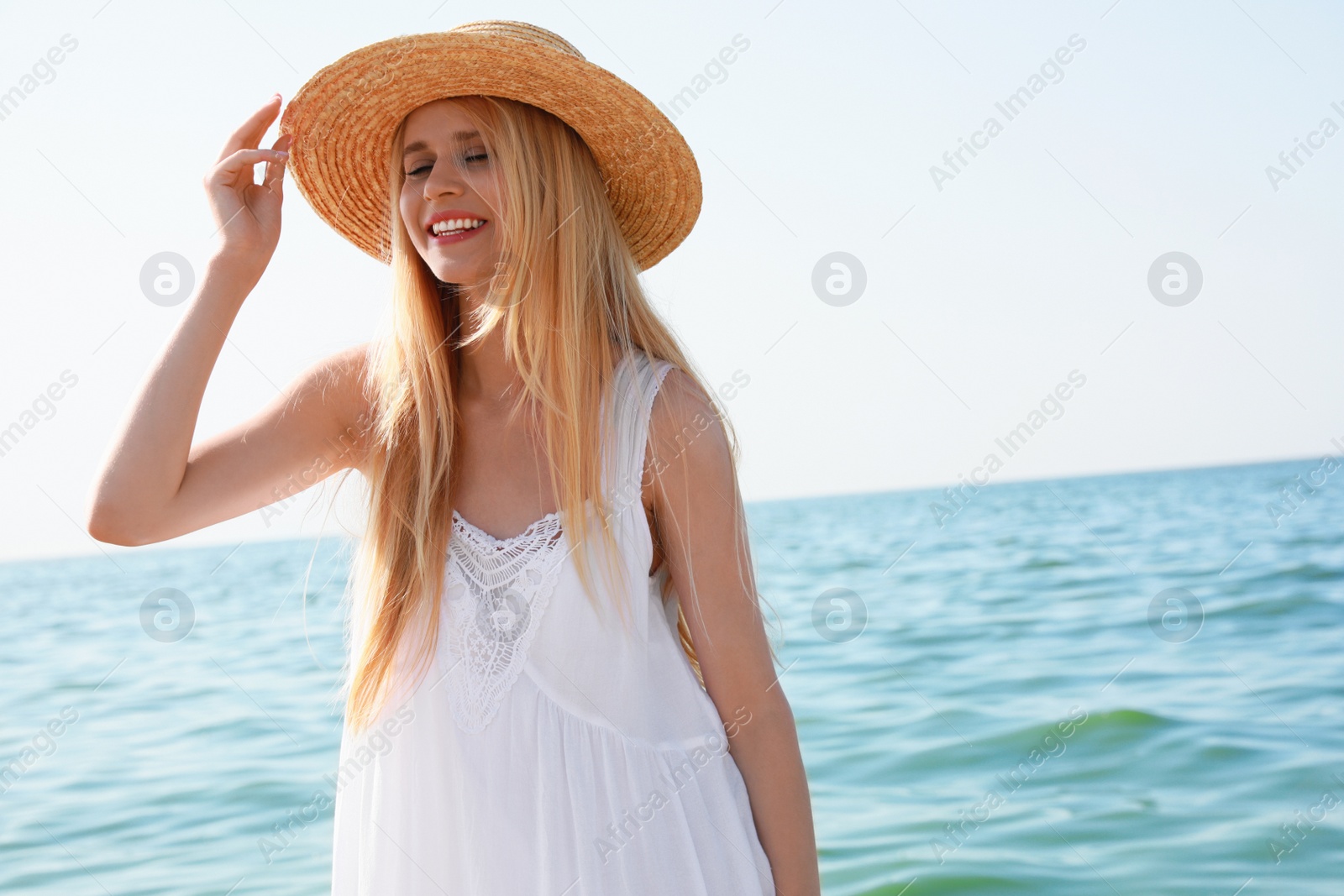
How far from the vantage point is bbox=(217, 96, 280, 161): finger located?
5.70 ft

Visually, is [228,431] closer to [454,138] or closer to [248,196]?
[248,196]

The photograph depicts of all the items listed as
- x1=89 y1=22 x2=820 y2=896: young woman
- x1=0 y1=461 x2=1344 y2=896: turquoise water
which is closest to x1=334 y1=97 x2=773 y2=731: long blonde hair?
x1=89 y1=22 x2=820 y2=896: young woman

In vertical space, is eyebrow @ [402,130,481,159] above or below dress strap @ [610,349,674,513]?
above

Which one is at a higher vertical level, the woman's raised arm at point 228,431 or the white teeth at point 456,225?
the white teeth at point 456,225

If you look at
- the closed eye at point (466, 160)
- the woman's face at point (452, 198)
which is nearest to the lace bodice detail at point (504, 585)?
the woman's face at point (452, 198)

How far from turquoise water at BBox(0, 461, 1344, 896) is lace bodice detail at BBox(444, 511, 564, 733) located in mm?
222

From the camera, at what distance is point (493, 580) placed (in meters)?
1.66

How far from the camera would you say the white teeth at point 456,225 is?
180cm

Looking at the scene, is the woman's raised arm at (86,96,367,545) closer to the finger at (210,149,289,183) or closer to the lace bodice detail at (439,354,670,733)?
the finger at (210,149,289,183)

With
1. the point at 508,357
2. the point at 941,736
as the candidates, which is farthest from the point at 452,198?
the point at 941,736

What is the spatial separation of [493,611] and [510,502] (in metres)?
0.19

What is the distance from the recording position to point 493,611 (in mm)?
1646

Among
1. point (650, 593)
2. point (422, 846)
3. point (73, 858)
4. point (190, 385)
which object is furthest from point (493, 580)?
point (73, 858)

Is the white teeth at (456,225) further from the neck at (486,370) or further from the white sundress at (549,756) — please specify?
the white sundress at (549,756)
